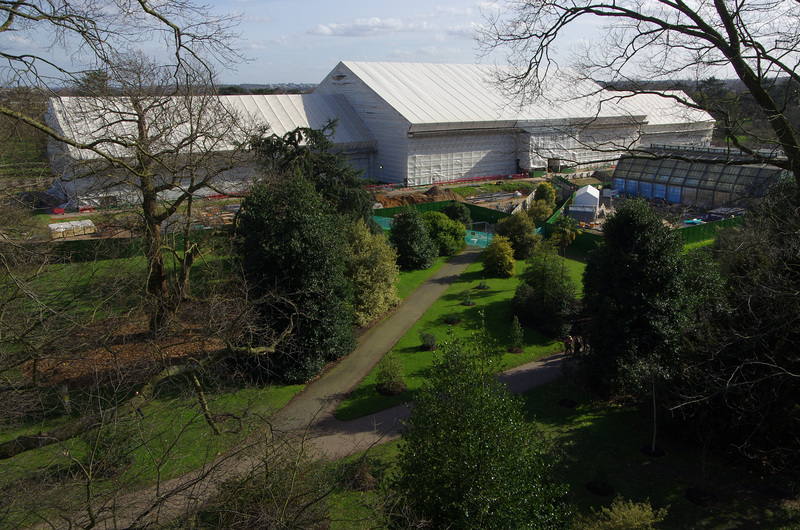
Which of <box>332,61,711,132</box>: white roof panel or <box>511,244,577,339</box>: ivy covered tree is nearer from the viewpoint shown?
<box>511,244,577,339</box>: ivy covered tree

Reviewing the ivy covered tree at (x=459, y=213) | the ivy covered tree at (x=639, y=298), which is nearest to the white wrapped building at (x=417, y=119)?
the ivy covered tree at (x=459, y=213)

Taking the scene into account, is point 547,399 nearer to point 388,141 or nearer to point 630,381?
point 630,381

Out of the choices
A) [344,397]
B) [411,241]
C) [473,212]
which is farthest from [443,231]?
[344,397]

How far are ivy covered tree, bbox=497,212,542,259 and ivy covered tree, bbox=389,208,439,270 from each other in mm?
4503

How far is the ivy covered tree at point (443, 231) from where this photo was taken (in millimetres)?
28422

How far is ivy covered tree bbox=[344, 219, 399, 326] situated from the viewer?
62.0 ft

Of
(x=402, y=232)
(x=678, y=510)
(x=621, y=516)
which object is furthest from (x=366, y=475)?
(x=402, y=232)

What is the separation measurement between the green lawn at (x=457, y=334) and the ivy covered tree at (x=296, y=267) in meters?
2.06

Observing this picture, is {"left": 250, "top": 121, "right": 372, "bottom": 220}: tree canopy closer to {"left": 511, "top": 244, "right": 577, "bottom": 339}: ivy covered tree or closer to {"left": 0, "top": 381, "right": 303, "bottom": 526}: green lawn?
{"left": 511, "top": 244, "right": 577, "bottom": 339}: ivy covered tree

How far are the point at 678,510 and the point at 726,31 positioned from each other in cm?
812

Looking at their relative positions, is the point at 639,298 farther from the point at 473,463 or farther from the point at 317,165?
the point at 317,165

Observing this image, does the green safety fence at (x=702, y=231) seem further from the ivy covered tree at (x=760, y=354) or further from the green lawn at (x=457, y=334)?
the ivy covered tree at (x=760, y=354)

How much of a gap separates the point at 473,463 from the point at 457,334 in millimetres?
11360

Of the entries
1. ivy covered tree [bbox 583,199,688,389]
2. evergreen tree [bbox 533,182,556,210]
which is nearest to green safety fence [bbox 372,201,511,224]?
evergreen tree [bbox 533,182,556,210]
